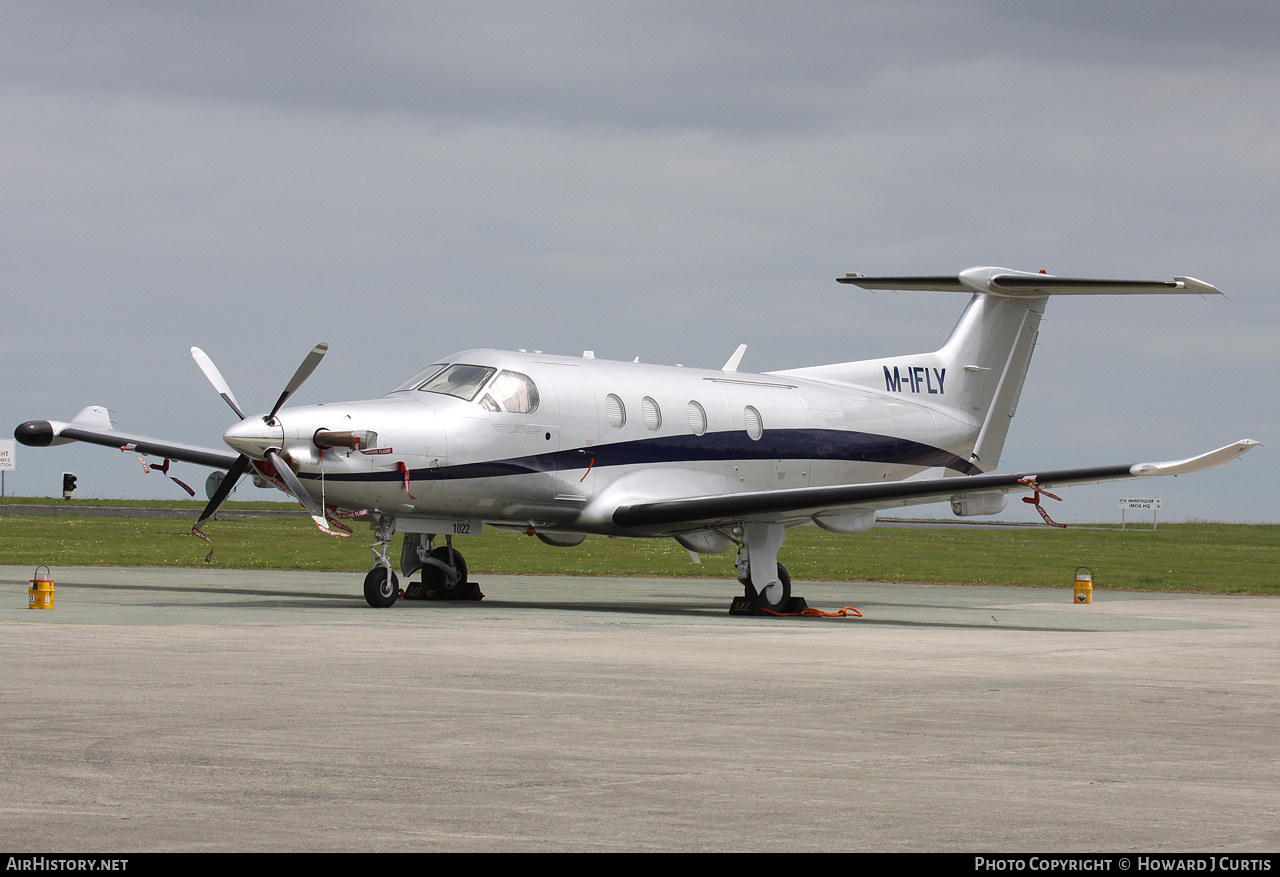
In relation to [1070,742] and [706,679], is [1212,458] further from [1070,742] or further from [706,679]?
[1070,742]

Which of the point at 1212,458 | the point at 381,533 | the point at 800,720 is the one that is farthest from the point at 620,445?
the point at 800,720

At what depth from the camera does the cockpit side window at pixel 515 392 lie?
2062cm

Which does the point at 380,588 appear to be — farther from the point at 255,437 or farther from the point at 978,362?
the point at 978,362

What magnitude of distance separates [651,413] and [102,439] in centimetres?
1011

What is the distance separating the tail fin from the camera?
26406mm

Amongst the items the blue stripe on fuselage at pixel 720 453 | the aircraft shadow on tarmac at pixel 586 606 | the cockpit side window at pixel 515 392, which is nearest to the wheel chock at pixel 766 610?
the aircraft shadow on tarmac at pixel 586 606

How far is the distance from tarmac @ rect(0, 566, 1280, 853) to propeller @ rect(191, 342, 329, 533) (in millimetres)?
2140

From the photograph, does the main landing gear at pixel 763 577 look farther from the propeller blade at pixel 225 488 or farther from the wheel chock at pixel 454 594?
the propeller blade at pixel 225 488

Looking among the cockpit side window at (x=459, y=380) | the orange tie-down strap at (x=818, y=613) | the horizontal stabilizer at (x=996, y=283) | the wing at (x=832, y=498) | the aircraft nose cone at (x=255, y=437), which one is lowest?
the orange tie-down strap at (x=818, y=613)

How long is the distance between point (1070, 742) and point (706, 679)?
3.79 metres

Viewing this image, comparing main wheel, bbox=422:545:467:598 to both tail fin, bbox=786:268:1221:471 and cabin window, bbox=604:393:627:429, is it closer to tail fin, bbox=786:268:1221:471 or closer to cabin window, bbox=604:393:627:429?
cabin window, bbox=604:393:627:429

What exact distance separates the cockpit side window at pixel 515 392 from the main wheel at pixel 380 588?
3.09 metres

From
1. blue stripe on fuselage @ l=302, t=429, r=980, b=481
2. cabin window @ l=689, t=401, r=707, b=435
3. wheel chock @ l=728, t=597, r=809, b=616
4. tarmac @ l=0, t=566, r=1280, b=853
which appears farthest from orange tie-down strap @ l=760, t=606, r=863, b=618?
tarmac @ l=0, t=566, r=1280, b=853

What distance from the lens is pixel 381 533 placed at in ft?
66.0
